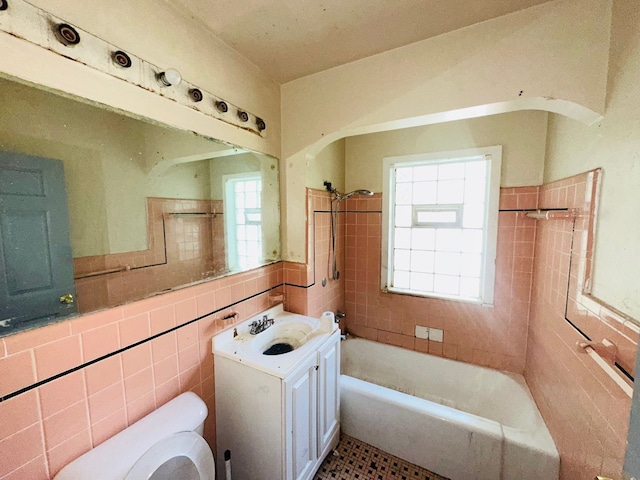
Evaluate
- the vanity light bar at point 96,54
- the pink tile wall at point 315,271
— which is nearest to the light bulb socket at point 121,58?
the vanity light bar at point 96,54

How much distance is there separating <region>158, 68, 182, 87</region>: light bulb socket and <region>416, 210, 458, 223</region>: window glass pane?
6.79 ft

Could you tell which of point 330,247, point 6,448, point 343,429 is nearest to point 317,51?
point 330,247

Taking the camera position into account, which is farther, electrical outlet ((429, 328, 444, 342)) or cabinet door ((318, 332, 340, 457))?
electrical outlet ((429, 328, 444, 342))

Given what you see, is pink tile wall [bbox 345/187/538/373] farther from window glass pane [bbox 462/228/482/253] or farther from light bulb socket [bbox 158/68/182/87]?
light bulb socket [bbox 158/68/182/87]

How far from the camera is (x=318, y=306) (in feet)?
6.89

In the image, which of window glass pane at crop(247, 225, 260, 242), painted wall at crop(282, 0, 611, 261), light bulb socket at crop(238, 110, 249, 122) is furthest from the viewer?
window glass pane at crop(247, 225, 260, 242)

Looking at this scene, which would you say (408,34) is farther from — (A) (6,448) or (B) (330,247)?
(A) (6,448)

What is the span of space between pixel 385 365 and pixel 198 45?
278cm

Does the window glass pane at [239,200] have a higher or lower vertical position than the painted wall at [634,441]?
higher

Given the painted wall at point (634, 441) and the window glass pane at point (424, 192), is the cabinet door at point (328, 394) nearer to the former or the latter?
the painted wall at point (634, 441)

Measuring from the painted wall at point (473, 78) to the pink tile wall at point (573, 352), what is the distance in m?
0.48

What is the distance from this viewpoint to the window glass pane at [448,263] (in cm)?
222

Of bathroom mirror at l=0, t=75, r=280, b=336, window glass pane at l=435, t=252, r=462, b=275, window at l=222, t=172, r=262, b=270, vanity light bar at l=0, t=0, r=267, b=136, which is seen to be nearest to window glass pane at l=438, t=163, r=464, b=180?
window glass pane at l=435, t=252, r=462, b=275

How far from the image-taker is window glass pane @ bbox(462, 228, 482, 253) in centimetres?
212
